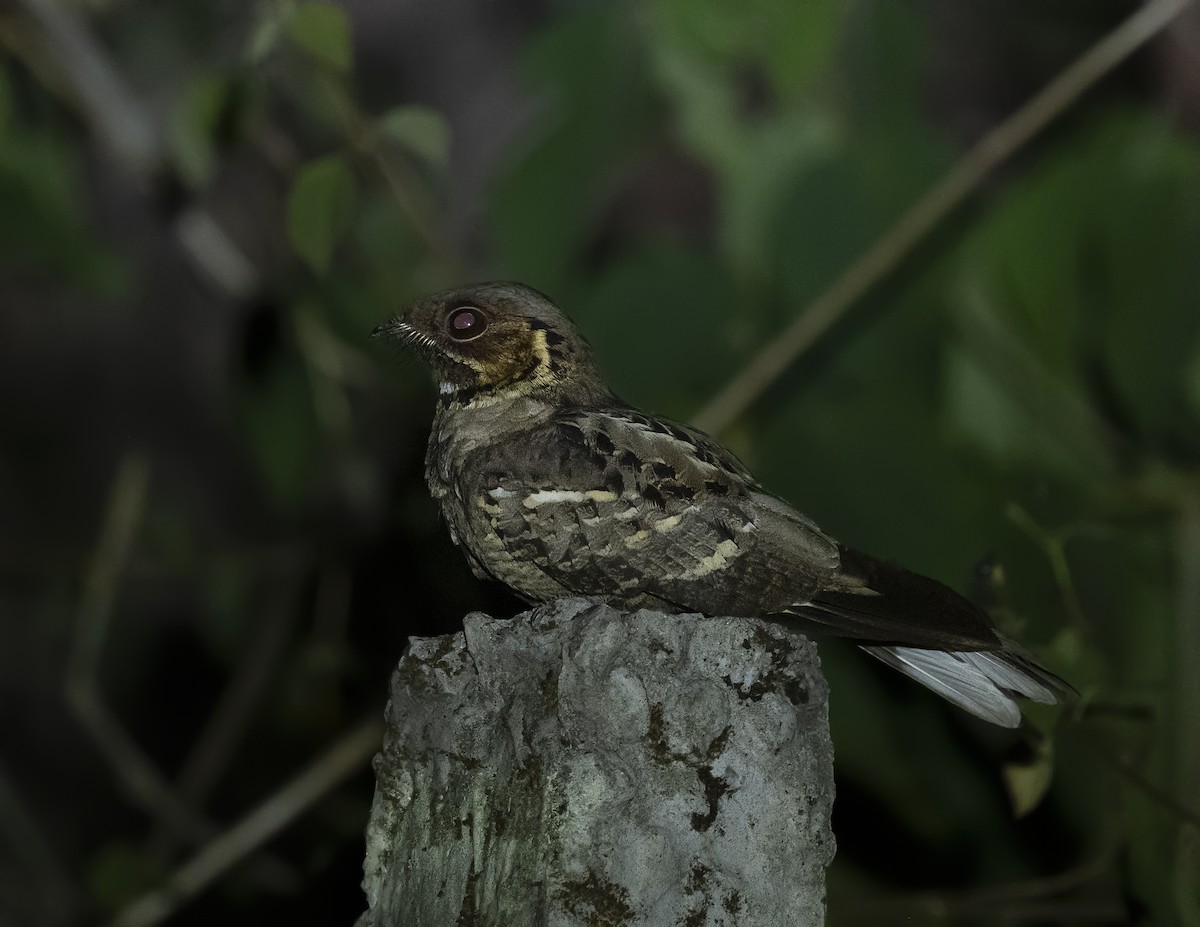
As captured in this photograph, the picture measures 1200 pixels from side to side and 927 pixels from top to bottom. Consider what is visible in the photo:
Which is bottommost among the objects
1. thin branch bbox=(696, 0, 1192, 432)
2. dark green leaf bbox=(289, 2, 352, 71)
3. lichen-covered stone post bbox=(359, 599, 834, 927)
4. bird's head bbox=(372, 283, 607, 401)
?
lichen-covered stone post bbox=(359, 599, 834, 927)

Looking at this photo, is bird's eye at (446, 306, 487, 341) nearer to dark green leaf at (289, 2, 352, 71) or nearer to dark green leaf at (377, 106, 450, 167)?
dark green leaf at (377, 106, 450, 167)

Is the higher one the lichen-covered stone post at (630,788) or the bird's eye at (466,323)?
the bird's eye at (466,323)

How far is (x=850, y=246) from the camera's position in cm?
307

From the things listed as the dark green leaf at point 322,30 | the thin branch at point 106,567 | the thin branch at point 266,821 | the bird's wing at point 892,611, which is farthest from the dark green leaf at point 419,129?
the thin branch at point 106,567

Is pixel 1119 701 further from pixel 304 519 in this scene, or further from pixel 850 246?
pixel 304 519

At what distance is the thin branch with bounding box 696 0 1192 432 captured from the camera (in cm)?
266

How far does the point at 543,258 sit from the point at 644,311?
0.26 meters

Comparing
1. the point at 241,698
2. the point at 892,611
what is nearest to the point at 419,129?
the point at 892,611

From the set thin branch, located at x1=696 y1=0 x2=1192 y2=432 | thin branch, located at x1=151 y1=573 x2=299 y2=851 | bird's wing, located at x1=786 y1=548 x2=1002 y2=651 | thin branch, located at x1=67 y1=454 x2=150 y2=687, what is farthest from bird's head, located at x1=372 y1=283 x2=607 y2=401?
thin branch, located at x1=151 y1=573 x2=299 y2=851

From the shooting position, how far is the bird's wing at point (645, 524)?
4.76ft

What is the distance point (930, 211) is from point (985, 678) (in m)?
1.60

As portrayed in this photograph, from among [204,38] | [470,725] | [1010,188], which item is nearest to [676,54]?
[1010,188]

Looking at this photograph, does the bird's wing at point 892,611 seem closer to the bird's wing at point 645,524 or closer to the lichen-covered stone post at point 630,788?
the bird's wing at point 645,524

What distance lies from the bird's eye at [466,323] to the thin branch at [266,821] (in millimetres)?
1512
